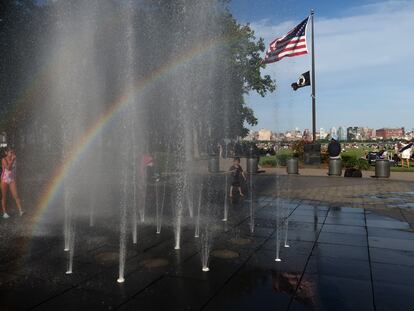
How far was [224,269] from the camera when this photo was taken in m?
5.71

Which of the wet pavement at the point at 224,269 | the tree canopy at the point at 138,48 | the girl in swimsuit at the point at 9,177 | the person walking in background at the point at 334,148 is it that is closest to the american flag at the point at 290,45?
the tree canopy at the point at 138,48

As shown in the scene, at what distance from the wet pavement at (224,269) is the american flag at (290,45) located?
46.2 ft

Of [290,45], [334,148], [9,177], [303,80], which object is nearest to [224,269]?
[9,177]

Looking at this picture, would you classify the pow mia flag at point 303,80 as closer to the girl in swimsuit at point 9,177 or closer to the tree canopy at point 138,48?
the tree canopy at point 138,48

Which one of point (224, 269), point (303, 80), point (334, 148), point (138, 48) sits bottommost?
point (224, 269)

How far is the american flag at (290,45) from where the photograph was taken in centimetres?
2141

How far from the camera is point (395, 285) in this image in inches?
201

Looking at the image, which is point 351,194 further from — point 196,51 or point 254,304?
point 254,304

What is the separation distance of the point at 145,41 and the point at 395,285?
75.7ft

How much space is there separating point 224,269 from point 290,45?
18.4 metres

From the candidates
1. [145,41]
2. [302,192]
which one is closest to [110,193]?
[302,192]

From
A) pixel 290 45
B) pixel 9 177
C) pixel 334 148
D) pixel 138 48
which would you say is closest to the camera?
pixel 9 177

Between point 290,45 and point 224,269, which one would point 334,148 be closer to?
point 290,45

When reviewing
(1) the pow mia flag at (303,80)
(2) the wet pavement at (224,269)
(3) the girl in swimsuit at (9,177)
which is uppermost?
(1) the pow mia flag at (303,80)
